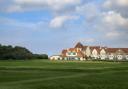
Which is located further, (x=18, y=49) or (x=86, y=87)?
(x=18, y=49)

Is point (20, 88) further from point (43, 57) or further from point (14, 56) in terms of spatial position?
point (43, 57)

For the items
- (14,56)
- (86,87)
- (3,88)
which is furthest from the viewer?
(14,56)

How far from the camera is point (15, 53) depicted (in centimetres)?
17462

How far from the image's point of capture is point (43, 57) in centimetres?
19338

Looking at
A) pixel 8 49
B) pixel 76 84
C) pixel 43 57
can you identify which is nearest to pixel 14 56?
pixel 8 49

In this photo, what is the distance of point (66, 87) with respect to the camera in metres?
29.6

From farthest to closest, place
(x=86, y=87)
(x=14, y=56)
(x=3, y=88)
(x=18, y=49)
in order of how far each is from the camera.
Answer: (x=18, y=49)
(x=14, y=56)
(x=86, y=87)
(x=3, y=88)

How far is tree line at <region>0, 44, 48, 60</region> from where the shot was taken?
170 m

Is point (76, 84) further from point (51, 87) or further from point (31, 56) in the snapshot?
point (31, 56)

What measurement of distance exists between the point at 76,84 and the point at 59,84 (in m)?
1.53

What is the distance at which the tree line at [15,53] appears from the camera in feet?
559

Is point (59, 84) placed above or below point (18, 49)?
below

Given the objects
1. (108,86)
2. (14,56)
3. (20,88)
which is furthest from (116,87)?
(14,56)

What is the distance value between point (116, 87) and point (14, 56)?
14253 cm
